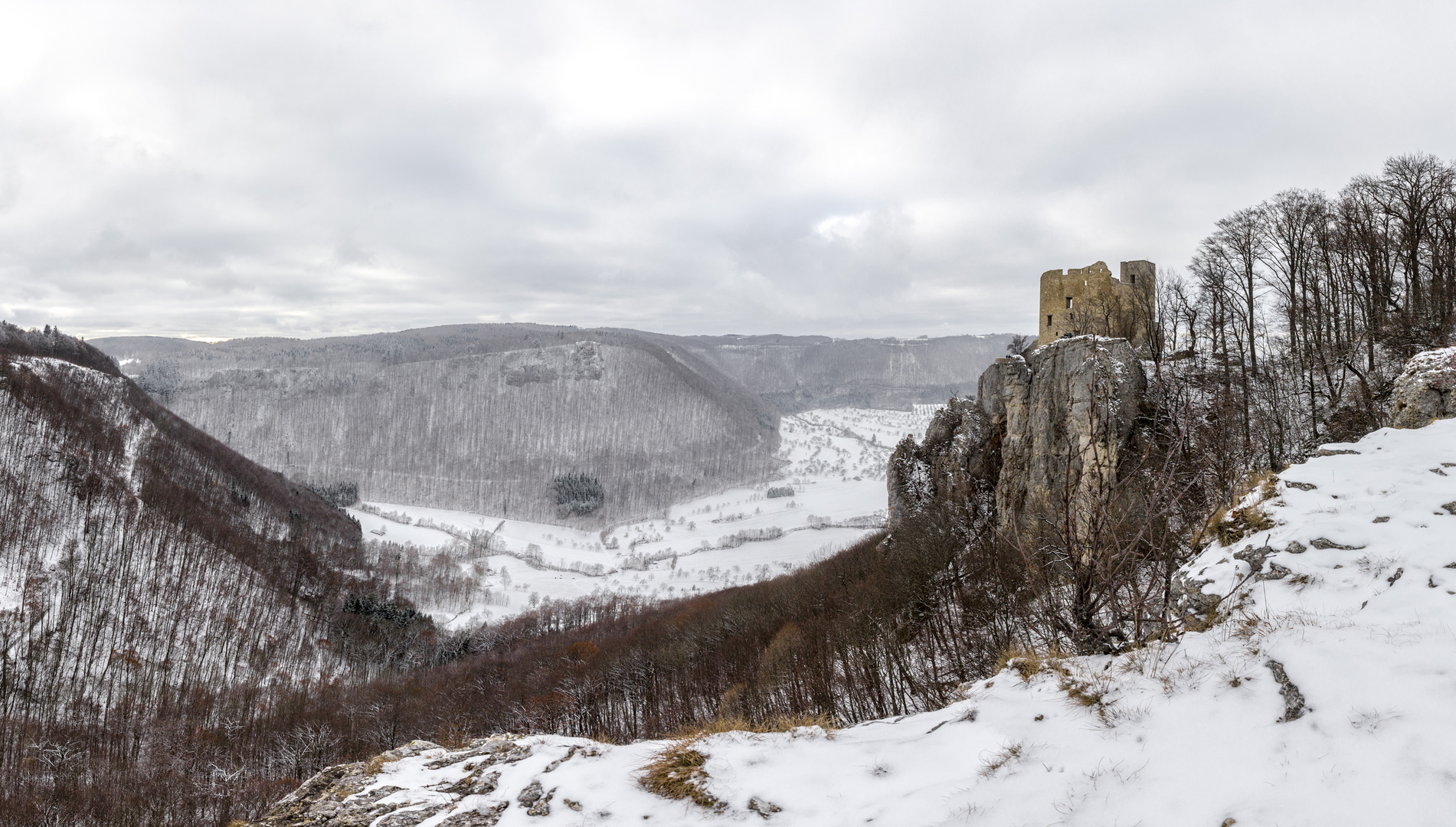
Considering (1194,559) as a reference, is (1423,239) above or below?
above

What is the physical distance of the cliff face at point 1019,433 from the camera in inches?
985

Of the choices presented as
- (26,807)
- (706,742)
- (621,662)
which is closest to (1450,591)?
(706,742)

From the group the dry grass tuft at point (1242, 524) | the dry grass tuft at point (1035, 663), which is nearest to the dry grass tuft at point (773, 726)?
the dry grass tuft at point (1035, 663)

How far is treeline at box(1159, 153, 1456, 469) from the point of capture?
22.7 m

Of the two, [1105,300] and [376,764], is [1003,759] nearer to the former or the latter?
[376,764]

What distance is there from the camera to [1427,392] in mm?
12438

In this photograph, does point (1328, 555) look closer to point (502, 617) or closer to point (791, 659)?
point (791, 659)

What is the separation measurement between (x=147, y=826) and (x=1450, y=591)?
2143 inches

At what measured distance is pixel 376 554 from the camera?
360 feet

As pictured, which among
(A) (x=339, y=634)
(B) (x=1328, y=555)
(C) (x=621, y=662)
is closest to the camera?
(B) (x=1328, y=555)

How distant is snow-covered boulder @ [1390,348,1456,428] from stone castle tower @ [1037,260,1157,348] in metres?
17.5

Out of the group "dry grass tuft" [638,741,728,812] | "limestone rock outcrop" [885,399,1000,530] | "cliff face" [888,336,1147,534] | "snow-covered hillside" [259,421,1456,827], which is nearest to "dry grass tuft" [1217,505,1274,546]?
"snow-covered hillside" [259,421,1456,827]

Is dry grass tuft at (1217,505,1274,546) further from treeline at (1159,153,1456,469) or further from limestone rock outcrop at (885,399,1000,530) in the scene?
limestone rock outcrop at (885,399,1000,530)

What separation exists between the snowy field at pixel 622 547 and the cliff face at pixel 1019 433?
154ft
